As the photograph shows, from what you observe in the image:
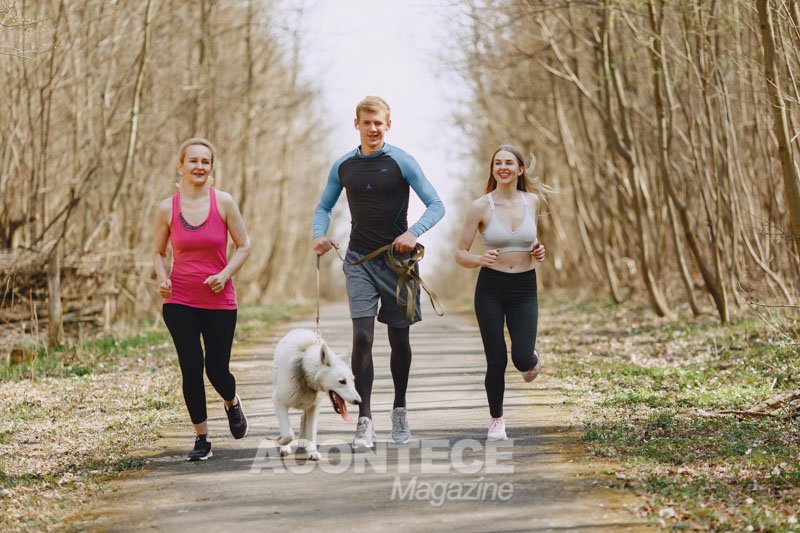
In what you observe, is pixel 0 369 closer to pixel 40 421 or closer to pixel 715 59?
pixel 40 421

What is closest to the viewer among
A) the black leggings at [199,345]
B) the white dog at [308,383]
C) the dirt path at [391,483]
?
the dirt path at [391,483]

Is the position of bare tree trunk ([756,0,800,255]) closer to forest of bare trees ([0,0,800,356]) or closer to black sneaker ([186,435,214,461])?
forest of bare trees ([0,0,800,356])

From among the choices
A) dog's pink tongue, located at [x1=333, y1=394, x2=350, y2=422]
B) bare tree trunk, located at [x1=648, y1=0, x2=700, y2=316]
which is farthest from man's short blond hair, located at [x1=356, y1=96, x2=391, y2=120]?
bare tree trunk, located at [x1=648, y1=0, x2=700, y2=316]

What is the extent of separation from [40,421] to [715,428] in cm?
573

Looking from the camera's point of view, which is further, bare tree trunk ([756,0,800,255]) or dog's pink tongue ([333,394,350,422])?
bare tree trunk ([756,0,800,255])

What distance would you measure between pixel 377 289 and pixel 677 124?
14.2 meters

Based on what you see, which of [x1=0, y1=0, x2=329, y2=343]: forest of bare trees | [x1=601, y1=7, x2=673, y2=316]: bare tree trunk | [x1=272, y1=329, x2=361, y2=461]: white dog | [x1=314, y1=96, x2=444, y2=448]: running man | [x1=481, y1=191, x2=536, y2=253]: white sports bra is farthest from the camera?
[x1=601, y1=7, x2=673, y2=316]: bare tree trunk

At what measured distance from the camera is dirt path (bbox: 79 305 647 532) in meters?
5.65

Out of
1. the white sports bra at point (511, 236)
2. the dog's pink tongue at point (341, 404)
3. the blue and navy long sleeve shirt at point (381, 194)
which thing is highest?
the blue and navy long sleeve shirt at point (381, 194)

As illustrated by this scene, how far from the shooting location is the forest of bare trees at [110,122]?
1634 centimetres

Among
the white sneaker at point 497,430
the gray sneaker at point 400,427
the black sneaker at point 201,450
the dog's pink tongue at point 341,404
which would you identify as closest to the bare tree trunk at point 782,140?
the white sneaker at point 497,430

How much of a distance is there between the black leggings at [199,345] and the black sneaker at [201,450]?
0.14 meters

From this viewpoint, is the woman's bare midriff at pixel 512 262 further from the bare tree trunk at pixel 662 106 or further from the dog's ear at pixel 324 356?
the bare tree trunk at pixel 662 106

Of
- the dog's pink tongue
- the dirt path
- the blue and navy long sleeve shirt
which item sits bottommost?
the dirt path
